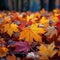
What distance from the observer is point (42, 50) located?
42.1 inches

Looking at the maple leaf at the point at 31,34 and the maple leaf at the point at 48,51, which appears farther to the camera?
the maple leaf at the point at 31,34

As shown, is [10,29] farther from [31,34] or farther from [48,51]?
[48,51]

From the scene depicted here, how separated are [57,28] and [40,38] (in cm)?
11

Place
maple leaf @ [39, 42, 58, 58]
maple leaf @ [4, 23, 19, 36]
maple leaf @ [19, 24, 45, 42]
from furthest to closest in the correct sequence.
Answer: maple leaf @ [4, 23, 19, 36] → maple leaf @ [19, 24, 45, 42] → maple leaf @ [39, 42, 58, 58]

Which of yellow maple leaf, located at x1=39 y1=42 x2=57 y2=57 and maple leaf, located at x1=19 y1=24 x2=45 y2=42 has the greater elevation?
maple leaf, located at x1=19 y1=24 x2=45 y2=42

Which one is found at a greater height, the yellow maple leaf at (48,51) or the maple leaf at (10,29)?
the maple leaf at (10,29)

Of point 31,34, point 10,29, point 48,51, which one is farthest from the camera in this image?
point 10,29

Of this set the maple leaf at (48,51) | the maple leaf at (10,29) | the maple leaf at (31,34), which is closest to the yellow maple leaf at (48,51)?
the maple leaf at (48,51)

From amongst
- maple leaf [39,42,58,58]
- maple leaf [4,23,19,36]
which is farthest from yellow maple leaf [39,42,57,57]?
maple leaf [4,23,19,36]

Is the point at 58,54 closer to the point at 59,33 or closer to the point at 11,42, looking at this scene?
the point at 59,33

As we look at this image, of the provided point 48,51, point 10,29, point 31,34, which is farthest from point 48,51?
point 10,29

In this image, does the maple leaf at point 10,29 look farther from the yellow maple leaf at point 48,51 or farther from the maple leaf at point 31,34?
the yellow maple leaf at point 48,51

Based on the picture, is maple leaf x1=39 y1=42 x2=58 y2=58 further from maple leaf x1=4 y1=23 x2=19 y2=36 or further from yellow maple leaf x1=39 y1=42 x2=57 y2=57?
maple leaf x1=4 y1=23 x2=19 y2=36

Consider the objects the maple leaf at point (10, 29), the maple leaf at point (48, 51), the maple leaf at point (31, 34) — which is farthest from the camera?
the maple leaf at point (10, 29)
